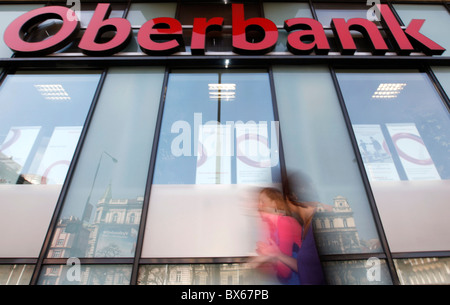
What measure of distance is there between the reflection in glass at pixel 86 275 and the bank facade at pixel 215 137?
2cm

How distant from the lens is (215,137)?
444 centimetres

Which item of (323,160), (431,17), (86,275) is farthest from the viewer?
(431,17)

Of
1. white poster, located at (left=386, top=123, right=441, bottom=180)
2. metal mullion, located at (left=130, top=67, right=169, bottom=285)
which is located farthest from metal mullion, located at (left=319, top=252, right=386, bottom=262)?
metal mullion, located at (left=130, top=67, right=169, bottom=285)

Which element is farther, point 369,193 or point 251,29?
point 251,29

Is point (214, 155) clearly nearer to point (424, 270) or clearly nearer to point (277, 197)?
point (277, 197)

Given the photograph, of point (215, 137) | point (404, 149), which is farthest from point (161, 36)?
point (404, 149)

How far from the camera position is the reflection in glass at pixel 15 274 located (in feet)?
10.5

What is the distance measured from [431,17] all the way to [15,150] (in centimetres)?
1035

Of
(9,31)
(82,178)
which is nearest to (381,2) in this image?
(82,178)

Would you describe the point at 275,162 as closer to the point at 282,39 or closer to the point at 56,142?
the point at 282,39

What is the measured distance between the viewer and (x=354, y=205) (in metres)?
3.72

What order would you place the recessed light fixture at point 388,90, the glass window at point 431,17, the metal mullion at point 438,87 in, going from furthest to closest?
the glass window at point 431,17 < the recessed light fixture at point 388,90 < the metal mullion at point 438,87

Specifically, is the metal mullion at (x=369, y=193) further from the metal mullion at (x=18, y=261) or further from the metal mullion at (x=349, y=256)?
the metal mullion at (x=18, y=261)

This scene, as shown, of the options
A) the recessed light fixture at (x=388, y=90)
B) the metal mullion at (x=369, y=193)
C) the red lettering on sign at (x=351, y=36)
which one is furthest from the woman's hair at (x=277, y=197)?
the red lettering on sign at (x=351, y=36)
